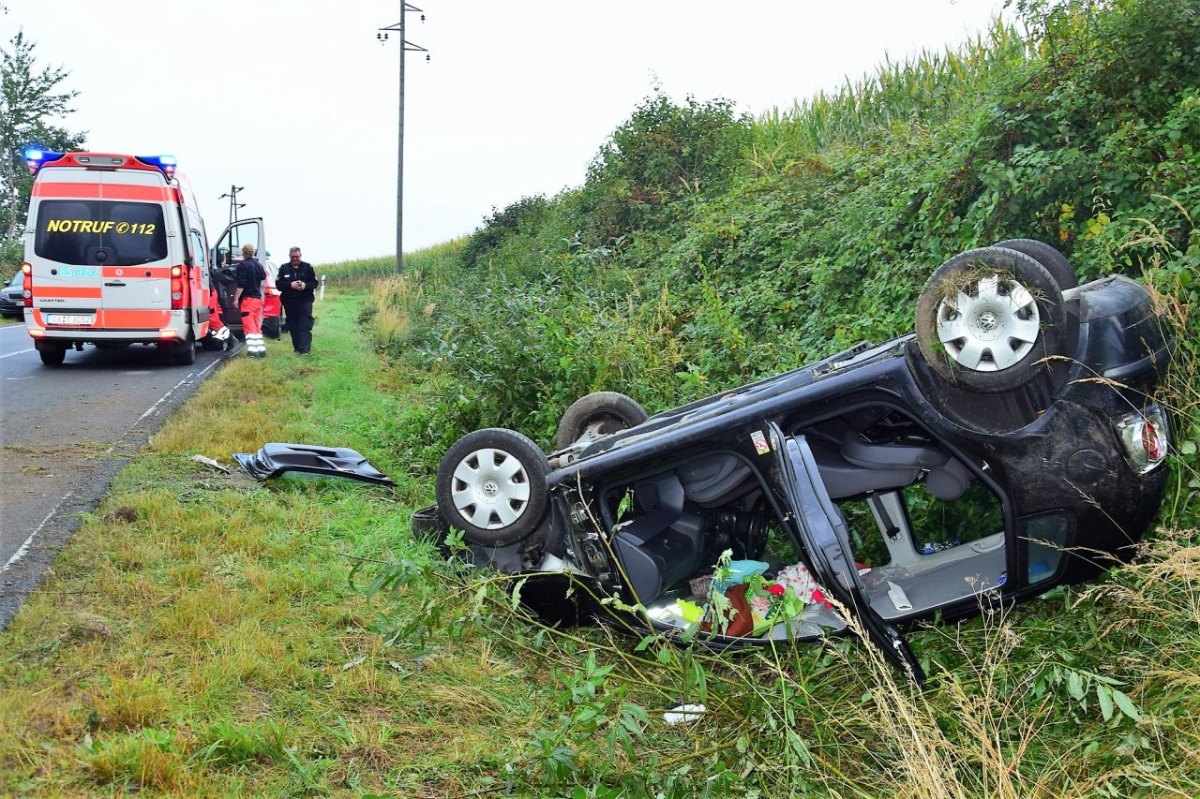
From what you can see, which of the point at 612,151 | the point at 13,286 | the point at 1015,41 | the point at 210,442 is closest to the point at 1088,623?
the point at 210,442

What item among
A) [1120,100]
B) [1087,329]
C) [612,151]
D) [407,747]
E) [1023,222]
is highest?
[612,151]

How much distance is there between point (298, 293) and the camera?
49.2 ft

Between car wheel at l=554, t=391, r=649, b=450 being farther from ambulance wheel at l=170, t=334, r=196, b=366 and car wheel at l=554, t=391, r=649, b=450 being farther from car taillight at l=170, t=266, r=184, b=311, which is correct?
ambulance wheel at l=170, t=334, r=196, b=366

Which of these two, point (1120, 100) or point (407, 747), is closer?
point (407, 747)

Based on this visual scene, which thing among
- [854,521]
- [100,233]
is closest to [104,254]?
[100,233]

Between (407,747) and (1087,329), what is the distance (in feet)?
9.19

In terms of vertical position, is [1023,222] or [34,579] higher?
[1023,222]

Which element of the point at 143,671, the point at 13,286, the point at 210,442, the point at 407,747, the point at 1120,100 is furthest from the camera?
the point at 13,286

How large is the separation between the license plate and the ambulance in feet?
0.04

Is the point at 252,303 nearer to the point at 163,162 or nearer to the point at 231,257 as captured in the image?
the point at 163,162

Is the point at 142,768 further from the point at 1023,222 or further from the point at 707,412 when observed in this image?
the point at 1023,222

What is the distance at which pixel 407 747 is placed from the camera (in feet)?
11.4

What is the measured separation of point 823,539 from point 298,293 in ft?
41.6

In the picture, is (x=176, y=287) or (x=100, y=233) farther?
(x=176, y=287)
